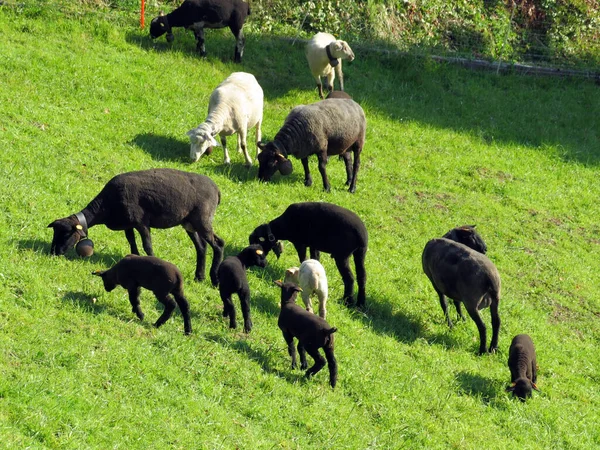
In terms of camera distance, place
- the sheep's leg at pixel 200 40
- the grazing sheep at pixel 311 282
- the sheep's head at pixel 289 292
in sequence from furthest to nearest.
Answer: the sheep's leg at pixel 200 40 → the grazing sheep at pixel 311 282 → the sheep's head at pixel 289 292

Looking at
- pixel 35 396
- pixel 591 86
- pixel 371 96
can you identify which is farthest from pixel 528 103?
pixel 35 396

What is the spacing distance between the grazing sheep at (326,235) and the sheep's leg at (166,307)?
122 inches

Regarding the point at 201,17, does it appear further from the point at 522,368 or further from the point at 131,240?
the point at 522,368

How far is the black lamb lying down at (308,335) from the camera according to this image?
11.5m

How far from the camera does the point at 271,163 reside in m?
18.6

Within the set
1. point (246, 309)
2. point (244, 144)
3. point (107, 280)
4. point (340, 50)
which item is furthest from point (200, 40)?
point (107, 280)

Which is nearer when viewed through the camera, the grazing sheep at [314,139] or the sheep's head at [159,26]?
the grazing sheep at [314,139]

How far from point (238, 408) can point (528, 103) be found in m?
18.9

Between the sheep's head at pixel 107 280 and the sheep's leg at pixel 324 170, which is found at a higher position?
the sheep's head at pixel 107 280

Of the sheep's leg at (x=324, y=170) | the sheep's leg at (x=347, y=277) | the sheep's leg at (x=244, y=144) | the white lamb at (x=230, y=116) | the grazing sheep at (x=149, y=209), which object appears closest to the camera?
the grazing sheep at (x=149, y=209)

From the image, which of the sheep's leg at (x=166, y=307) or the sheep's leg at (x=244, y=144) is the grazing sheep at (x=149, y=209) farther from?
the sheep's leg at (x=244, y=144)

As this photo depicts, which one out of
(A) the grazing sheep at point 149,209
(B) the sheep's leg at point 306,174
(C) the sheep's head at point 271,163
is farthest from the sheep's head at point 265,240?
(B) the sheep's leg at point 306,174

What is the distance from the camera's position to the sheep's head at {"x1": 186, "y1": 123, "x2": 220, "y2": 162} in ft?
60.7

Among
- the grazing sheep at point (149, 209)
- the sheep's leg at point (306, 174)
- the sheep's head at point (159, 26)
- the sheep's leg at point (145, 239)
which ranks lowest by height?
the sheep's leg at point (306, 174)
